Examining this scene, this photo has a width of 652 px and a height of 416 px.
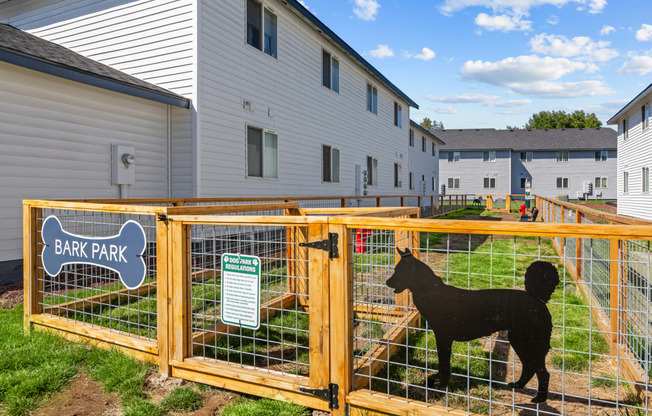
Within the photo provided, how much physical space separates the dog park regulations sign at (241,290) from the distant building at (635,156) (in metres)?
21.6

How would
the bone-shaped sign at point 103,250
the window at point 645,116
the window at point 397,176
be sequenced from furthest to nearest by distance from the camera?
the window at point 397,176 → the window at point 645,116 → the bone-shaped sign at point 103,250

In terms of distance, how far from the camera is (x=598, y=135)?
1837 inches

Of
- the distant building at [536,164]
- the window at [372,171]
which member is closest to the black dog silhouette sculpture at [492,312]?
the window at [372,171]

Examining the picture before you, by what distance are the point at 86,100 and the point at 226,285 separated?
6.29 m

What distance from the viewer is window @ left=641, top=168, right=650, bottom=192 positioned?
2091 centimetres

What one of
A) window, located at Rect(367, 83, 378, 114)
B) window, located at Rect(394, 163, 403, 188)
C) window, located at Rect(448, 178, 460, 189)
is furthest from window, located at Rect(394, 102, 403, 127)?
window, located at Rect(448, 178, 460, 189)

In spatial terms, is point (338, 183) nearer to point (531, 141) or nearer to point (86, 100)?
point (86, 100)

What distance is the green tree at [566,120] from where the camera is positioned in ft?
215

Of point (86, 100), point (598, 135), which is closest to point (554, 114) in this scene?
point (598, 135)

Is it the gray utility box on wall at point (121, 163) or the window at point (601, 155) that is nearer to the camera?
the gray utility box on wall at point (121, 163)

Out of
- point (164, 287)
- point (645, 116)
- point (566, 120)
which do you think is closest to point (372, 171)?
point (645, 116)

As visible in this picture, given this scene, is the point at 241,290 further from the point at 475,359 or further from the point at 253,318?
the point at 475,359

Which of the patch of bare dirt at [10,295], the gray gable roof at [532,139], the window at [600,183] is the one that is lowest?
the patch of bare dirt at [10,295]

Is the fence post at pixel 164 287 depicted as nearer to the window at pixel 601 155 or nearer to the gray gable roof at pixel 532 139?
the gray gable roof at pixel 532 139
